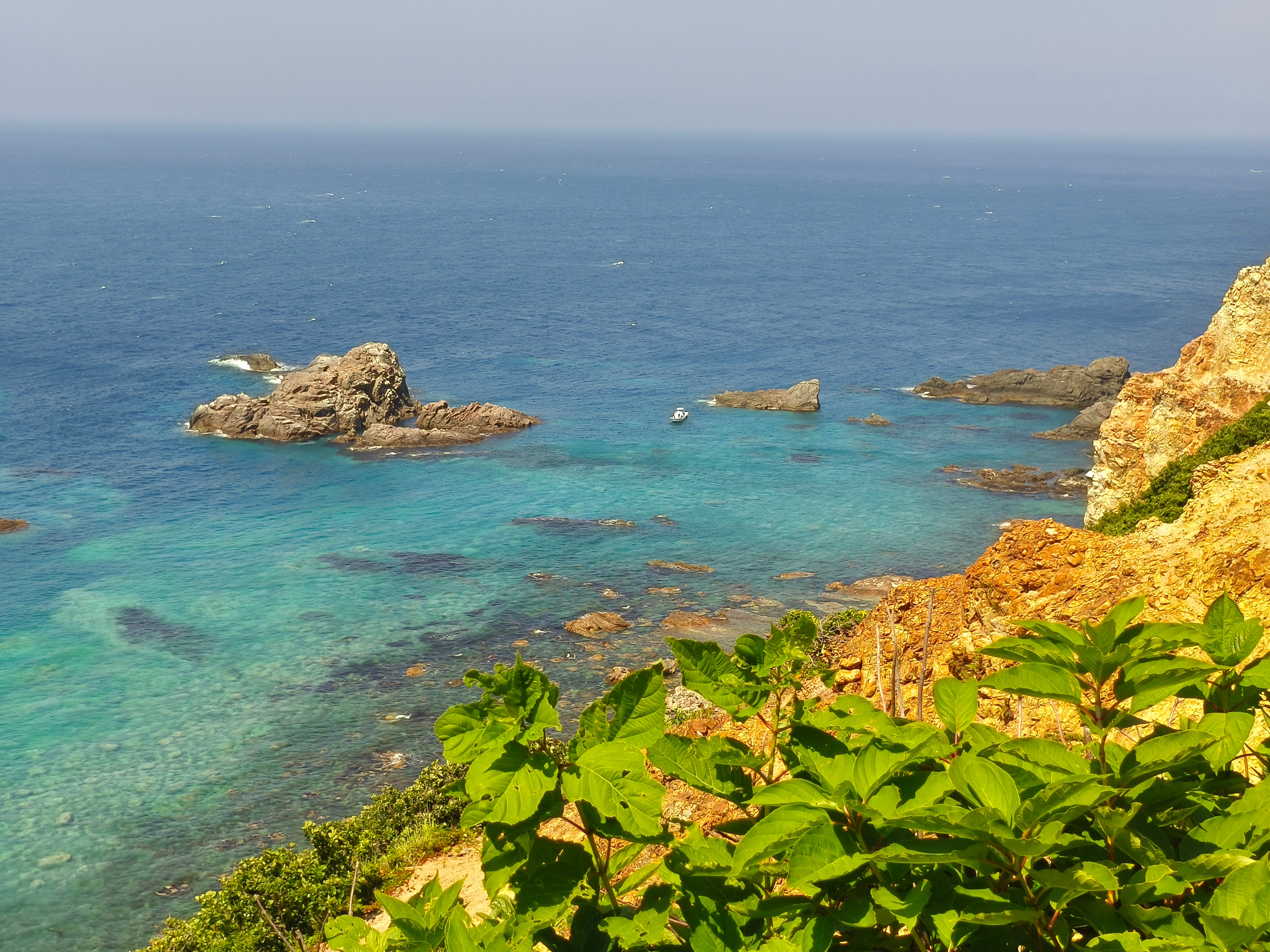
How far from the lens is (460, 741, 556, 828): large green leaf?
4305mm

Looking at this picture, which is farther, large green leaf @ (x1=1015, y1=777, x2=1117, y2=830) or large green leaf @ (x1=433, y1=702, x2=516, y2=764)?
large green leaf @ (x1=433, y1=702, x2=516, y2=764)

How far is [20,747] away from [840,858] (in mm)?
42987

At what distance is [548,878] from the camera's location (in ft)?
15.5

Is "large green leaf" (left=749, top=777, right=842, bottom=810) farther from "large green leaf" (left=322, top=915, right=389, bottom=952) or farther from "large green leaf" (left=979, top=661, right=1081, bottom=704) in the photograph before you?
"large green leaf" (left=322, top=915, right=389, bottom=952)

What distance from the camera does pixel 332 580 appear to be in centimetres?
5416

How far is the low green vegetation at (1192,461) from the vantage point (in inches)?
1095

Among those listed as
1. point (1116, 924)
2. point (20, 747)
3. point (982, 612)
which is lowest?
point (20, 747)

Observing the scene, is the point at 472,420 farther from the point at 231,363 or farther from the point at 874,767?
the point at 874,767

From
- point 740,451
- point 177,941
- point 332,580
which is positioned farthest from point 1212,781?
point 740,451

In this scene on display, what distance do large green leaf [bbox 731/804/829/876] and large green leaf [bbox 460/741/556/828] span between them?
843 millimetres

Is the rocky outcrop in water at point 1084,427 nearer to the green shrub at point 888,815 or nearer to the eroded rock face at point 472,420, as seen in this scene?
the eroded rock face at point 472,420

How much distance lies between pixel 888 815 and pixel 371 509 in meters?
63.0

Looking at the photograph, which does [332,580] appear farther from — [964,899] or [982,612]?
[964,899]

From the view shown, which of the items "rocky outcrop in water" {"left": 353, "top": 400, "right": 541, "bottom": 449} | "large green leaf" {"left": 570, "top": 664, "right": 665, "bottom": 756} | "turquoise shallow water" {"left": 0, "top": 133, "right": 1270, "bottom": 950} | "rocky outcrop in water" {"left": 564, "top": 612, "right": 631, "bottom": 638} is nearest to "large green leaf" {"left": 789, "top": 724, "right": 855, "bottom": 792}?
"large green leaf" {"left": 570, "top": 664, "right": 665, "bottom": 756}
